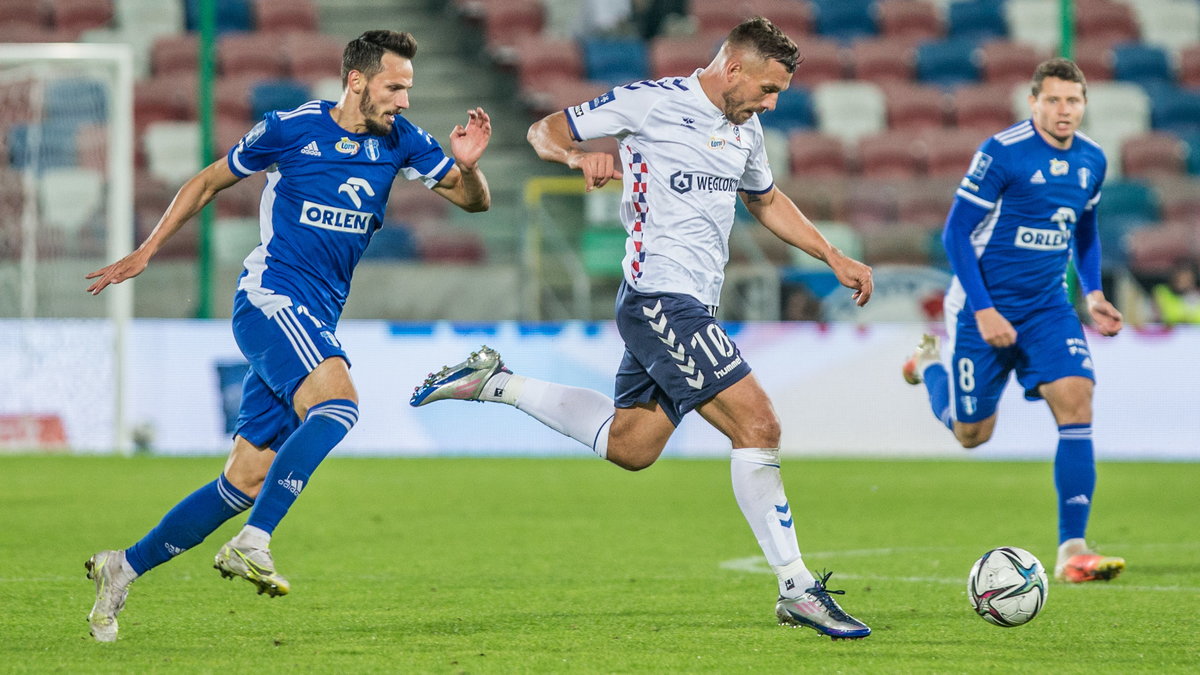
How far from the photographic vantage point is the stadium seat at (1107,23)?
20891 millimetres

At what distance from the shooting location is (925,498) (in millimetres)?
11031

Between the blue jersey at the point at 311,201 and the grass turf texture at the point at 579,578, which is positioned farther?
the blue jersey at the point at 311,201

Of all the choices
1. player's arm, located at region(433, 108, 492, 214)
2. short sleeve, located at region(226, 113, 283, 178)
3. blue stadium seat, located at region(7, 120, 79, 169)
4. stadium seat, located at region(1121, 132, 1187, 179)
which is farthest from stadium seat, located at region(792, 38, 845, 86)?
short sleeve, located at region(226, 113, 283, 178)

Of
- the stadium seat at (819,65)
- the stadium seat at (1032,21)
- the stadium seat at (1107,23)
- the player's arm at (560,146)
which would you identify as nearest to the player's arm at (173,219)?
the player's arm at (560,146)

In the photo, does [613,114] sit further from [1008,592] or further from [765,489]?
[1008,592]

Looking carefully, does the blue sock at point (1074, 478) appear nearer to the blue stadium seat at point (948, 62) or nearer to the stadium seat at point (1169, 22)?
the blue stadium seat at point (948, 62)

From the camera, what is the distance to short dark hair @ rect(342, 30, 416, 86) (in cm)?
575

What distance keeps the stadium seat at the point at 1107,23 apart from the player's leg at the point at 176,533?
17.5m

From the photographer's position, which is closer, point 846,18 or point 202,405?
point 202,405

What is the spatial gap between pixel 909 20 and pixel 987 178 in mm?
14431

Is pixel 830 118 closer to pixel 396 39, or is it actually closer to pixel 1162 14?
pixel 1162 14

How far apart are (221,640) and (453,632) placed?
0.74 metres

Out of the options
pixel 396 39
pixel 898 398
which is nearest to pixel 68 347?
pixel 898 398

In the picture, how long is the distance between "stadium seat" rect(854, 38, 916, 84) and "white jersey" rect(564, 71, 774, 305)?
14.9 metres
